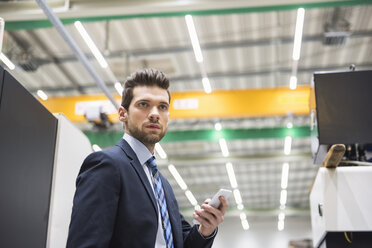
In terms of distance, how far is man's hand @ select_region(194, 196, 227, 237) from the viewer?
1.77 metres

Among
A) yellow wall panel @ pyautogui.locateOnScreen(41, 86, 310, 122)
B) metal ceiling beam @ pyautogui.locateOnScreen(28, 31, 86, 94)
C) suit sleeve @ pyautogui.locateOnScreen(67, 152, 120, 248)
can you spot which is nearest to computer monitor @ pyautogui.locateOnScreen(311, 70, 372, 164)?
suit sleeve @ pyautogui.locateOnScreen(67, 152, 120, 248)

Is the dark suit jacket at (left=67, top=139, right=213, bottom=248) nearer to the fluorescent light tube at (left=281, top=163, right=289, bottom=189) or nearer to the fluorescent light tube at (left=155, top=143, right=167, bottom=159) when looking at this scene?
the fluorescent light tube at (left=155, top=143, right=167, bottom=159)

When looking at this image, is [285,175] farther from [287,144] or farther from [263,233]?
[263,233]

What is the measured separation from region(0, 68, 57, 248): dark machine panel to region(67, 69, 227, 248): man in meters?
0.50

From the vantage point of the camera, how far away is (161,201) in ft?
5.98

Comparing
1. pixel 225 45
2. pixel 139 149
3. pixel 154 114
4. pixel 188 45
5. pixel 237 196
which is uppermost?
pixel 225 45

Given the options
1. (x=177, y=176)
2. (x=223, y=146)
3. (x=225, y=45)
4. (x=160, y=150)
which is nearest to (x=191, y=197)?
(x=177, y=176)

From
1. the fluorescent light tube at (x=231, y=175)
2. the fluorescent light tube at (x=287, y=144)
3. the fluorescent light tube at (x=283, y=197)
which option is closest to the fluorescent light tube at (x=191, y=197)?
the fluorescent light tube at (x=231, y=175)

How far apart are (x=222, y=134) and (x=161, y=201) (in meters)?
7.78

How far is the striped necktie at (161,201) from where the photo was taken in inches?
68.4

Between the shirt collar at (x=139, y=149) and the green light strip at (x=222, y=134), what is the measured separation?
7.45 m

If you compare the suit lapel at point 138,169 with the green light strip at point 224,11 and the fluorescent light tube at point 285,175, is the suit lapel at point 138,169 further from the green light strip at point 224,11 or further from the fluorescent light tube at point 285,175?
the fluorescent light tube at point 285,175

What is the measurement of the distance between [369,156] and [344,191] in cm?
54

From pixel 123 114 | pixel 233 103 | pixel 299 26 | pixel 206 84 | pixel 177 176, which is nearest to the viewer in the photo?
pixel 123 114
